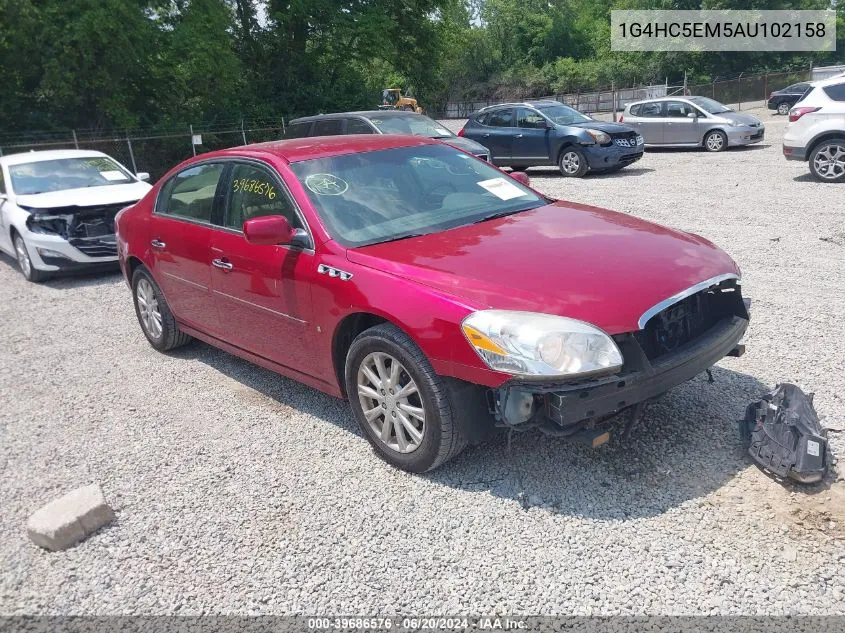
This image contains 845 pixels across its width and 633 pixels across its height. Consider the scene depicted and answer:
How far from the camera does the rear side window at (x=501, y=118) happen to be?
16.2m

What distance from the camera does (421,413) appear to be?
348 centimetres

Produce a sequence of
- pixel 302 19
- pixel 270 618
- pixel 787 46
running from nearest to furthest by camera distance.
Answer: pixel 270 618, pixel 302 19, pixel 787 46

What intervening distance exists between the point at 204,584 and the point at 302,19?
2846 cm

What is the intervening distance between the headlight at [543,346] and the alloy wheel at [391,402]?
537 mm

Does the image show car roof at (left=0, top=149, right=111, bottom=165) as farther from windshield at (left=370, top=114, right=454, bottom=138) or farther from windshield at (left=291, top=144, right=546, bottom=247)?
windshield at (left=291, top=144, right=546, bottom=247)

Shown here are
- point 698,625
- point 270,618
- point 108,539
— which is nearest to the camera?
point 698,625

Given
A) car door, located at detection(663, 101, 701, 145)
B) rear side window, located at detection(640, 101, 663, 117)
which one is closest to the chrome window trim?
car door, located at detection(663, 101, 701, 145)

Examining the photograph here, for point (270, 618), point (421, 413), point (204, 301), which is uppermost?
point (204, 301)

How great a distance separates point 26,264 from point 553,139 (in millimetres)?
10682

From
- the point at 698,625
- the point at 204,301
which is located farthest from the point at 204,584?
the point at 204,301

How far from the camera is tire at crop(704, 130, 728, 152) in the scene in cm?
1756

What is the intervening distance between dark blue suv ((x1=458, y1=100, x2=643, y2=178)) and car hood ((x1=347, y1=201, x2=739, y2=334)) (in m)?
11.3

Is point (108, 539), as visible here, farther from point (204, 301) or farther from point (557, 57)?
point (557, 57)

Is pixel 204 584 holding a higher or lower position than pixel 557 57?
lower
